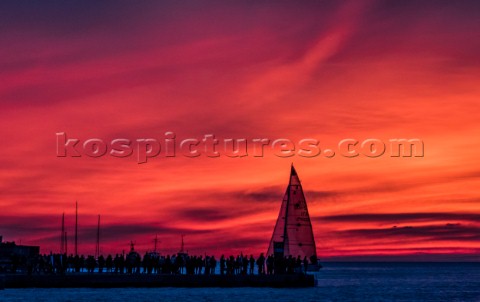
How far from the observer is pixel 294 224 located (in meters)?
110

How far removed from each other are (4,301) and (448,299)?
158 feet

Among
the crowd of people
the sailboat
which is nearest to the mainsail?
the sailboat

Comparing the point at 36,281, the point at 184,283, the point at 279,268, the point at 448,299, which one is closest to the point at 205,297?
the point at 184,283

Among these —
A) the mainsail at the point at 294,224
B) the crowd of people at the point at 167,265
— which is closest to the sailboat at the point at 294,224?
the mainsail at the point at 294,224

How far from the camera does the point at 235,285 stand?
8969cm

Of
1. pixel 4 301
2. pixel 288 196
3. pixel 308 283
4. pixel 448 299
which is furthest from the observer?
pixel 288 196

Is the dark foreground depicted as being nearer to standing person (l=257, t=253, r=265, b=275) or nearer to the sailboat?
standing person (l=257, t=253, r=265, b=275)

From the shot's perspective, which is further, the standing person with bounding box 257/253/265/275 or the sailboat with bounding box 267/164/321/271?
the sailboat with bounding box 267/164/321/271

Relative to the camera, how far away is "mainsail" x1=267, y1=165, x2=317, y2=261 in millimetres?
109125

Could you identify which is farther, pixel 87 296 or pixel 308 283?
pixel 308 283

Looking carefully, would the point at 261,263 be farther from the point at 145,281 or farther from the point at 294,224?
the point at 294,224

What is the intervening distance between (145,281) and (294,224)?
27747 mm

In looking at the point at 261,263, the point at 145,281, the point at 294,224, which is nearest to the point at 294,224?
the point at 294,224

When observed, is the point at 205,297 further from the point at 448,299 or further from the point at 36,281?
the point at 448,299
